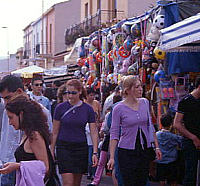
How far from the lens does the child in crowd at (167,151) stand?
9.15 metres

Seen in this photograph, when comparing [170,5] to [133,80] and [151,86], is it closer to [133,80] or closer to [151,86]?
[151,86]

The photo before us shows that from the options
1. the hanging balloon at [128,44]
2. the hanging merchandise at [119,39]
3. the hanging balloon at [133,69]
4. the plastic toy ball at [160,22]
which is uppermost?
the plastic toy ball at [160,22]

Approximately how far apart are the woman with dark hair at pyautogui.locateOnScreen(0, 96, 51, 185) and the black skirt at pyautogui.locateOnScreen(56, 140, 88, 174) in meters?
2.55

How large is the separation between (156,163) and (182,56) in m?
2.22

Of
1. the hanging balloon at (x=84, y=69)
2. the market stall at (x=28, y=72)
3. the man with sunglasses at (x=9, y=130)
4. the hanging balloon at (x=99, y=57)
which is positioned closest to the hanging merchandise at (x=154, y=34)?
the man with sunglasses at (x=9, y=130)

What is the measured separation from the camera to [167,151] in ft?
30.1

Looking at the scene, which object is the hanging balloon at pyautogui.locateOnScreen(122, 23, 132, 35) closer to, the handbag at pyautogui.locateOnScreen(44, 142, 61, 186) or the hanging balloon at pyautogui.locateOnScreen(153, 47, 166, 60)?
the hanging balloon at pyautogui.locateOnScreen(153, 47, 166, 60)

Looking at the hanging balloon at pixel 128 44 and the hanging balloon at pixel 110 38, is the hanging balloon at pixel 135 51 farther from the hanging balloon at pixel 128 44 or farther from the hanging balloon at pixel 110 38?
the hanging balloon at pixel 110 38

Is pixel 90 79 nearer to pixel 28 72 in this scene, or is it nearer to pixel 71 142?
pixel 28 72

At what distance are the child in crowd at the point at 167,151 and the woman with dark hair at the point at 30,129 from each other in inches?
171

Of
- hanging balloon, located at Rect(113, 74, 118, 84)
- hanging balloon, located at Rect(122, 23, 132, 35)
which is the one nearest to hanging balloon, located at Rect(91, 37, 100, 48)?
hanging balloon, located at Rect(113, 74, 118, 84)

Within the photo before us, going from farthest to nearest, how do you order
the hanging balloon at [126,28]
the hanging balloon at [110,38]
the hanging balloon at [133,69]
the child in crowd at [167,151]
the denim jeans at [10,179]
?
the hanging balloon at [110,38] < the hanging balloon at [126,28] < the hanging balloon at [133,69] < the child in crowd at [167,151] < the denim jeans at [10,179]

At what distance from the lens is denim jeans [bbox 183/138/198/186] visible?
23.6ft

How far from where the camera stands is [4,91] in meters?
6.41
